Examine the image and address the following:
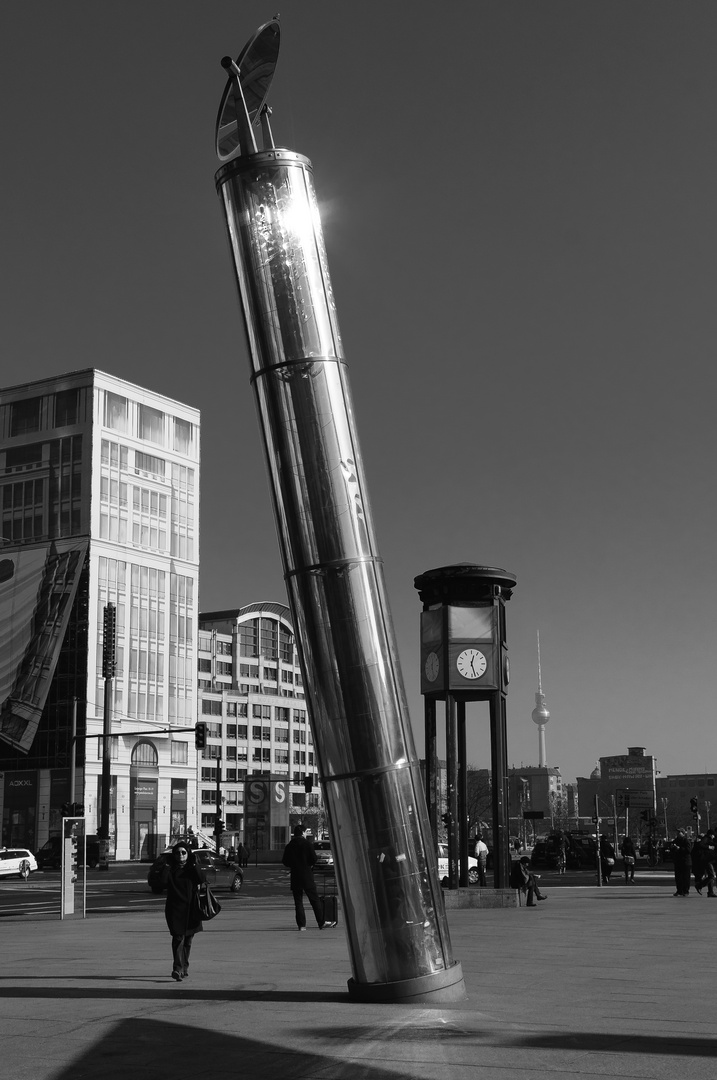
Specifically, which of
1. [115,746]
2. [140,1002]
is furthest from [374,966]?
[115,746]

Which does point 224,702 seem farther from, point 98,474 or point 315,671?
point 315,671

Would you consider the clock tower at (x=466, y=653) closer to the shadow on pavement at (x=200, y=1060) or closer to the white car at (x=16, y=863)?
the shadow on pavement at (x=200, y=1060)

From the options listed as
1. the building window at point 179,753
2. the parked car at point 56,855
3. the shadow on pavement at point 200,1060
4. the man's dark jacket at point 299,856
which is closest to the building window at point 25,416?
the building window at point 179,753

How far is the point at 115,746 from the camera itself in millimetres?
90125

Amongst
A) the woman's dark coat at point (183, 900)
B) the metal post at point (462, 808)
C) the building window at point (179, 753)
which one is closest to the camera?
the woman's dark coat at point (183, 900)

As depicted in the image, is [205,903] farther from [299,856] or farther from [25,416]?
[25,416]

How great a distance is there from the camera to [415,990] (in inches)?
424

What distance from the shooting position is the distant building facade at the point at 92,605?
89.6 meters

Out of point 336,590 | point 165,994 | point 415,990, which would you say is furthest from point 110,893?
point 336,590

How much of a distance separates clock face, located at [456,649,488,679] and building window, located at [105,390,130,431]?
6993 centimetres

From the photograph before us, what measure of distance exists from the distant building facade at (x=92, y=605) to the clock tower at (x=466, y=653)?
202 feet

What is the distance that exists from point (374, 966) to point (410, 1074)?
9.45 ft

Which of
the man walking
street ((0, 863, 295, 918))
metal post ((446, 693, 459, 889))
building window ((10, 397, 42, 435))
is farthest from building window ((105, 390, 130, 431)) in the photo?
the man walking

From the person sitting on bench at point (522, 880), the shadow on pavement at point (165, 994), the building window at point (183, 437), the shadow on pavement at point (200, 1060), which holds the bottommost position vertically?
the person sitting on bench at point (522, 880)
